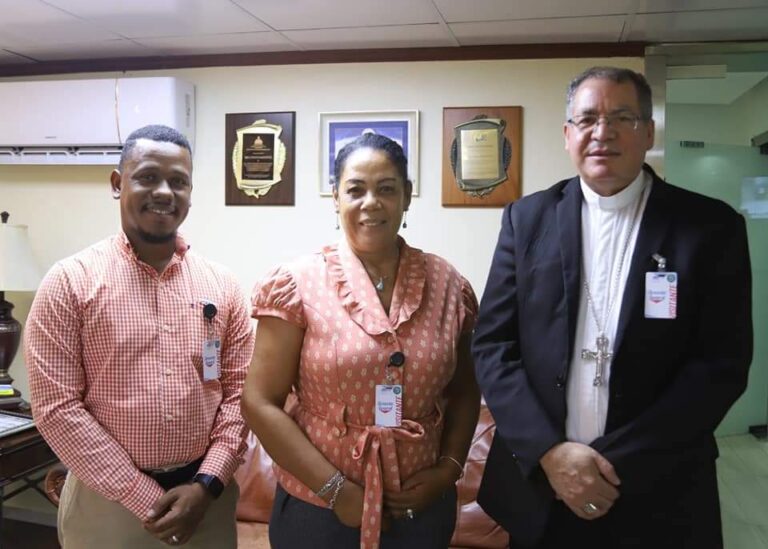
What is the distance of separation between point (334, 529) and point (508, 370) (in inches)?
20.1

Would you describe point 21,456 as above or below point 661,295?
below

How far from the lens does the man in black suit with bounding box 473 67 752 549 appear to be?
4.10ft

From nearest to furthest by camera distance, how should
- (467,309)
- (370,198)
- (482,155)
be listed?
(370,198)
(467,309)
(482,155)

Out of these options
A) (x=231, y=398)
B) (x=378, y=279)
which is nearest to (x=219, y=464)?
(x=231, y=398)

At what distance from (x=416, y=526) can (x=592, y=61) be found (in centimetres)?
222

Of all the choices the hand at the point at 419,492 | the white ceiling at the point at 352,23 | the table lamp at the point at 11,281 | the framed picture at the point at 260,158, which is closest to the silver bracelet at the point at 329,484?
the hand at the point at 419,492

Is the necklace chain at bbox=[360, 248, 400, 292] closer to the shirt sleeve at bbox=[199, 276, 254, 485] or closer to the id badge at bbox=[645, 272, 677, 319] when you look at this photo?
the shirt sleeve at bbox=[199, 276, 254, 485]

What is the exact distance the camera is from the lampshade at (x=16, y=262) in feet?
9.75

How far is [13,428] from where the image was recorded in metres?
2.65

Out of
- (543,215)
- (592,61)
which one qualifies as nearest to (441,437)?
(543,215)

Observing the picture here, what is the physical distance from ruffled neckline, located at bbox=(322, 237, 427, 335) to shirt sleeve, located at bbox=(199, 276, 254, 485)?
0.38m

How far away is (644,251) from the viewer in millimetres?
1287

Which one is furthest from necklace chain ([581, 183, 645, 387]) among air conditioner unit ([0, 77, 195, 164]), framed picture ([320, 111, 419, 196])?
air conditioner unit ([0, 77, 195, 164])

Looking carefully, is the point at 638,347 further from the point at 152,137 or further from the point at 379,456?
the point at 152,137
